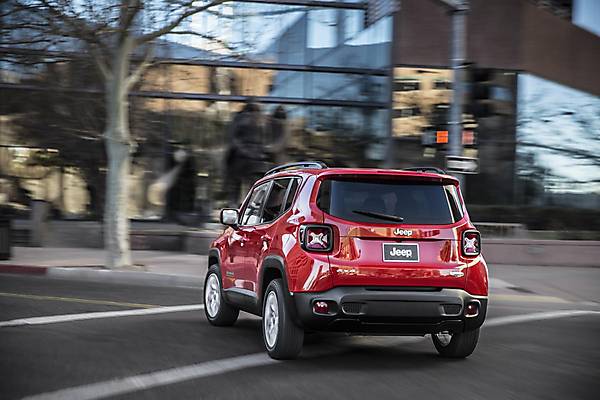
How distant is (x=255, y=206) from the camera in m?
8.73

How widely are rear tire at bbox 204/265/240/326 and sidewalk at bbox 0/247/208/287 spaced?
5.20 m

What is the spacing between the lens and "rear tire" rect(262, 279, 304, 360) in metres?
7.06

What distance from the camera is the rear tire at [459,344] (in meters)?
7.50

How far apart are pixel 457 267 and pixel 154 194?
18523mm

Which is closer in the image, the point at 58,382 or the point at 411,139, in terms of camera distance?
the point at 58,382

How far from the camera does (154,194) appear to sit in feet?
81.1

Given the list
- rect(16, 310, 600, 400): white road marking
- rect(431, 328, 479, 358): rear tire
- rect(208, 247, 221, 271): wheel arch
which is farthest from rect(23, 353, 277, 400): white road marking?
rect(208, 247, 221, 271): wheel arch

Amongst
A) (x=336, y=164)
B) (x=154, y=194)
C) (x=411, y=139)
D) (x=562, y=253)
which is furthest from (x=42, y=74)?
(x=562, y=253)

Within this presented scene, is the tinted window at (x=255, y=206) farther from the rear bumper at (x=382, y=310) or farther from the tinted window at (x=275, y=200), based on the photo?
the rear bumper at (x=382, y=310)

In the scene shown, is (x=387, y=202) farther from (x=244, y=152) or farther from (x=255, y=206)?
(x=244, y=152)

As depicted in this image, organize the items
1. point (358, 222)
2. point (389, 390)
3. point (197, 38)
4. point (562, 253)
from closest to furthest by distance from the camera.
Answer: point (389, 390)
point (358, 222)
point (197, 38)
point (562, 253)

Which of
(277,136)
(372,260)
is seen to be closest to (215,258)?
(372,260)

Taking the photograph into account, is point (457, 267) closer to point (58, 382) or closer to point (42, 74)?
point (58, 382)

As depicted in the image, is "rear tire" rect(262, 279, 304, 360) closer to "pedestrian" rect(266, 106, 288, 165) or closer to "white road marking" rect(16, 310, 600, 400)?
"white road marking" rect(16, 310, 600, 400)
